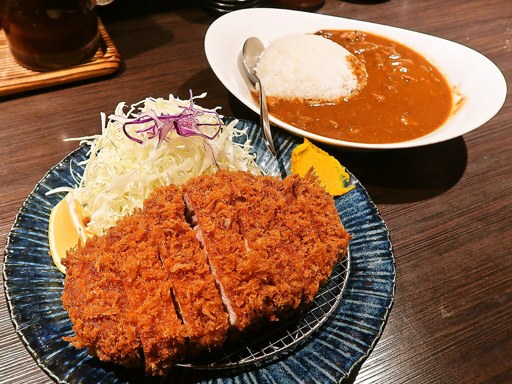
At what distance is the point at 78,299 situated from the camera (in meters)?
1.42

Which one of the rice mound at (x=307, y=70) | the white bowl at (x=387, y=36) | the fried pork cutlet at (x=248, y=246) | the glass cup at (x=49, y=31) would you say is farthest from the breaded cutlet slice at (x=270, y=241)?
the glass cup at (x=49, y=31)

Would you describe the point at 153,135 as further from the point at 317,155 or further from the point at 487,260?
the point at 487,260

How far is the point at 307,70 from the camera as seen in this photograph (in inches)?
109

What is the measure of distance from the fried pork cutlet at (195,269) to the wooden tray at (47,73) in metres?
1.53

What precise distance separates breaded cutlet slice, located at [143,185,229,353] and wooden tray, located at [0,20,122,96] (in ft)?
5.27

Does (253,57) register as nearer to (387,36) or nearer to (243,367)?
(387,36)

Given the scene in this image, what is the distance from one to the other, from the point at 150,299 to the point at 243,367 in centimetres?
43

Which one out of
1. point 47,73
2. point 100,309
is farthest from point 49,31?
point 100,309

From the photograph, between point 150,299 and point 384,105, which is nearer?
point 150,299

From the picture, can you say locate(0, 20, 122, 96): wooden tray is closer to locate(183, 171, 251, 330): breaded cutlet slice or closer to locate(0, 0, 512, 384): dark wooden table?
locate(0, 0, 512, 384): dark wooden table

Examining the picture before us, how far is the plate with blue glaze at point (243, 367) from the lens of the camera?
1465mm

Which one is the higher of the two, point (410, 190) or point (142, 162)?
point (142, 162)

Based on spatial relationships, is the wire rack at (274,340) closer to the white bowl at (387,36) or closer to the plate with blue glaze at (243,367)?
the plate with blue glaze at (243,367)

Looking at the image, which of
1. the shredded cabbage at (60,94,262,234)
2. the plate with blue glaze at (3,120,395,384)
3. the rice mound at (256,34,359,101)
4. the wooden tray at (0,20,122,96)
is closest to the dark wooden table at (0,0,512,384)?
the wooden tray at (0,20,122,96)
